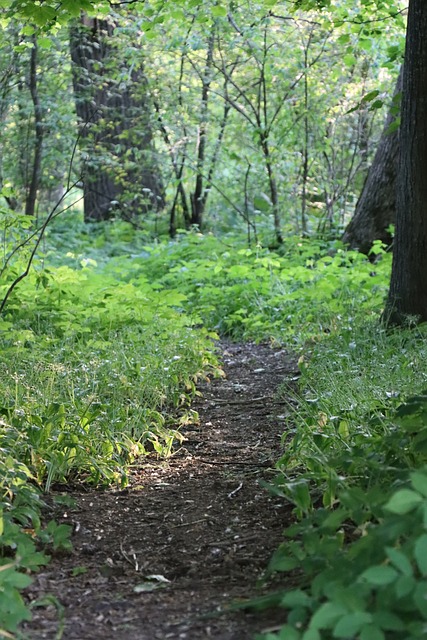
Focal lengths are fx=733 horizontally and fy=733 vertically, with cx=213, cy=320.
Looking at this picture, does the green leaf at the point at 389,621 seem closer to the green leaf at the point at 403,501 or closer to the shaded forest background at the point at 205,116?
the green leaf at the point at 403,501

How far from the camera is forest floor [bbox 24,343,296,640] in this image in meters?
2.04

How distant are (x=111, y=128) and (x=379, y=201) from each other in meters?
4.42

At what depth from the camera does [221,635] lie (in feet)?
6.33

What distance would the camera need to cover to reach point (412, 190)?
522 cm

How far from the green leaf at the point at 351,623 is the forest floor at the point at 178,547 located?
467 millimetres

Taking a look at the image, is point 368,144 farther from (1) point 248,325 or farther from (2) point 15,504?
(2) point 15,504

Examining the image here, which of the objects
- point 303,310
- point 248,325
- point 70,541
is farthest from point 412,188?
point 70,541

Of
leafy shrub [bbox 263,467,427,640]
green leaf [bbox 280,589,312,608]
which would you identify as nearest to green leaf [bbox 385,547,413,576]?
leafy shrub [bbox 263,467,427,640]

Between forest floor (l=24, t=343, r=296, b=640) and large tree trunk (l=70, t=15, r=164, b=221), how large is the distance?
767 cm

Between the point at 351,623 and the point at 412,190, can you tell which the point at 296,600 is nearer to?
the point at 351,623

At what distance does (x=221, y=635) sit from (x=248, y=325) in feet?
17.0

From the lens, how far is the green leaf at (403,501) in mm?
1600

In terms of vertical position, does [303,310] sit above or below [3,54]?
below

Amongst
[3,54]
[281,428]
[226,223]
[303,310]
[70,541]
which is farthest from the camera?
[226,223]
